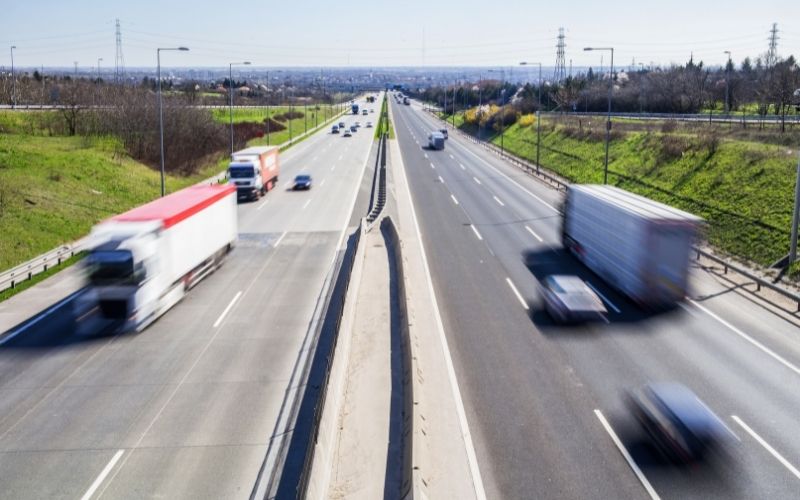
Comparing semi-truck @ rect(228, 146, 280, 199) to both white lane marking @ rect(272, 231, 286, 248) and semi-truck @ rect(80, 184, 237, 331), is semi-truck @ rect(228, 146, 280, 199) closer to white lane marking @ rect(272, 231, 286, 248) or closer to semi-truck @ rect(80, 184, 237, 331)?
white lane marking @ rect(272, 231, 286, 248)

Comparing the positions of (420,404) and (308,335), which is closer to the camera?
(420,404)

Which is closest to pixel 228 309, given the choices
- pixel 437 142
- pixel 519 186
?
pixel 519 186

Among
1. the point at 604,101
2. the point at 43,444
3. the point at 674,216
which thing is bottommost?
the point at 43,444

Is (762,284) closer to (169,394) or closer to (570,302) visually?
(570,302)

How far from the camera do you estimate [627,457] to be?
13680 millimetres

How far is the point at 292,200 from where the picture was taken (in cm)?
4841

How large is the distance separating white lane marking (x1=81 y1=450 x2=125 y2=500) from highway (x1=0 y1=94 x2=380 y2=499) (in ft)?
0.12

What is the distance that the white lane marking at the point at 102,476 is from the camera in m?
12.7

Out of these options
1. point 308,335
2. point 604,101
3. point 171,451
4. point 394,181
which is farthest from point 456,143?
point 171,451

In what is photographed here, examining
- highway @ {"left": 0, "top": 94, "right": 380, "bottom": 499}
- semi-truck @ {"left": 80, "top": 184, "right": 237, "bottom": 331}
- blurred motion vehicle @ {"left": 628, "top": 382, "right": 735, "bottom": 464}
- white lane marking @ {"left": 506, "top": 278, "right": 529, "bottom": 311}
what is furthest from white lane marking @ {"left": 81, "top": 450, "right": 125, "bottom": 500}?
white lane marking @ {"left": 506, "top": 278, "right": 529, "bottom": 311}

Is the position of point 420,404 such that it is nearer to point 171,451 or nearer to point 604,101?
point 171,451

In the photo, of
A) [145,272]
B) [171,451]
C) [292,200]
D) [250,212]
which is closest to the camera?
[171,451]

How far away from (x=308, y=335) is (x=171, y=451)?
7417mm

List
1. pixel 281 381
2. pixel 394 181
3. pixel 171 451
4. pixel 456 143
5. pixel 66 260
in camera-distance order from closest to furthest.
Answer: pixel 171 451 < pixel 281 381 < pixel 66 260 < pixel 394 181 < pixel 456 143
